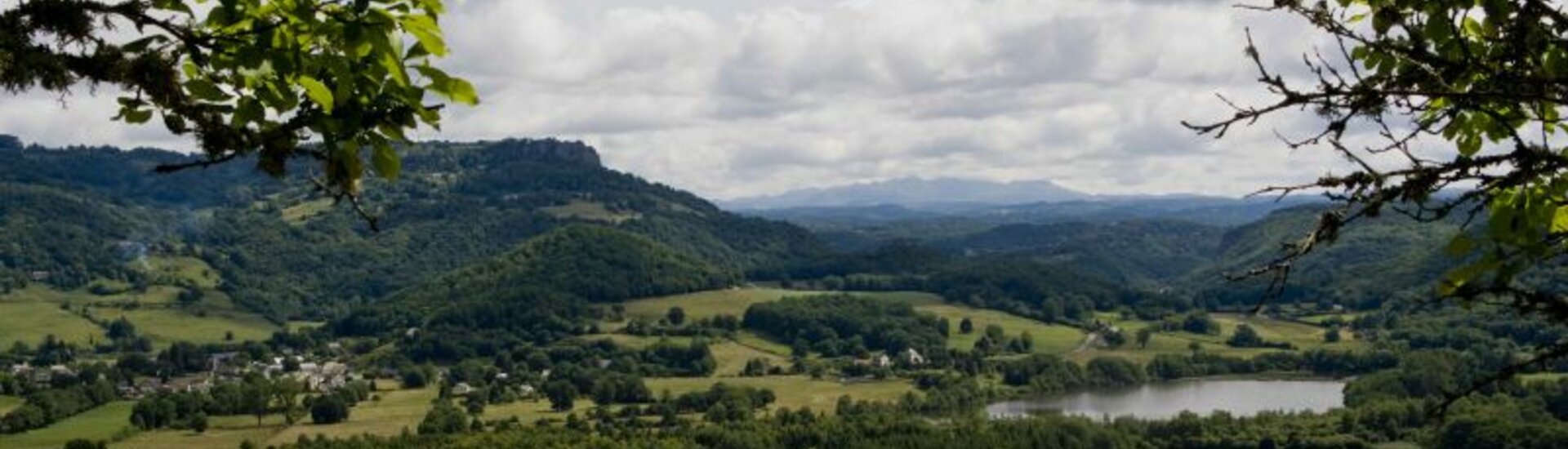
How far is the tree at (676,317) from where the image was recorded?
182875 millimetres

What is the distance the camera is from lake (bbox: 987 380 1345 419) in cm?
11931

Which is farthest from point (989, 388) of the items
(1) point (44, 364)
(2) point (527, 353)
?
(1) point (44, 364)

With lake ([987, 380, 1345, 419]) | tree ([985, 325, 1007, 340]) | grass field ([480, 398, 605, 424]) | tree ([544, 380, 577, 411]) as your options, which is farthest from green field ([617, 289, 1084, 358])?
tree ([544, 380, 577, 411])

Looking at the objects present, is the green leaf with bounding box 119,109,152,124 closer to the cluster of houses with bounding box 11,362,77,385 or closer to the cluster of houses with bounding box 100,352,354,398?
the cluster of houses with bounding box 100,352,354,398

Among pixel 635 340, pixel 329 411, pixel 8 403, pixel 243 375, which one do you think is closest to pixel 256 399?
pixel 329 411

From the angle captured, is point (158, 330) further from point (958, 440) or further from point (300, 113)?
point (300, 113)

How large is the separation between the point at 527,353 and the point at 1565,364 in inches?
4296

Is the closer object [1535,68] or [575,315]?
[1535,68]

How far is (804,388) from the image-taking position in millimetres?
139375

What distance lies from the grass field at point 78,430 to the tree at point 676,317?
73.4 m

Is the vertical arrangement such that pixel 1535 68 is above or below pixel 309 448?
above

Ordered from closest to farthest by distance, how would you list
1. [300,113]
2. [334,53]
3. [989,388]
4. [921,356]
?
1. [334,53]
2. [300,113]
3. [989,388]
4. [921,356]

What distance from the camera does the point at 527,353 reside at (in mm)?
168125

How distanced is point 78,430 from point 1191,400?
93630 mm
